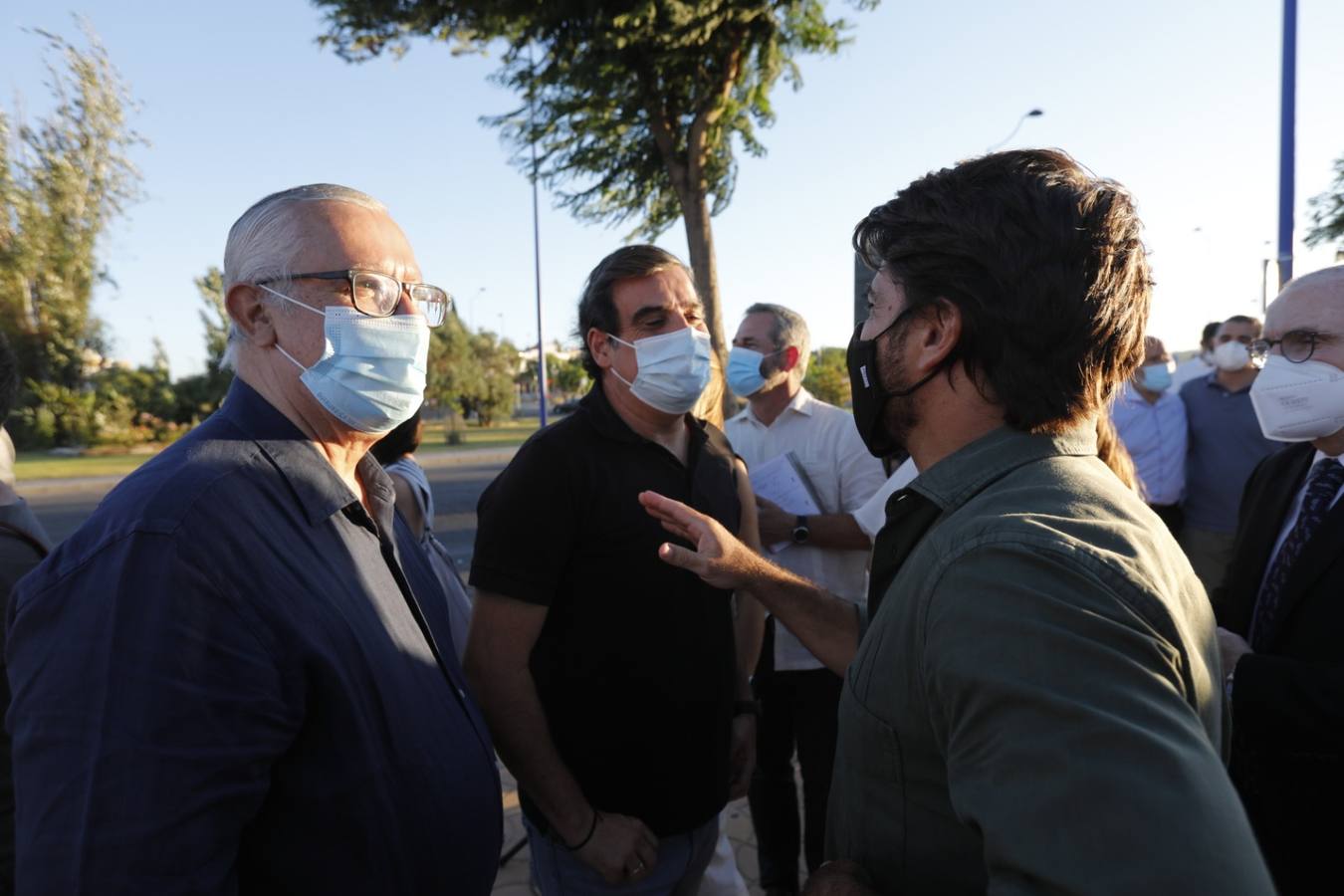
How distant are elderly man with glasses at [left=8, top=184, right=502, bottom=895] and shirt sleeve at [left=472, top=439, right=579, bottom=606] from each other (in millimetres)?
312

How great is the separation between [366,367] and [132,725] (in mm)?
751

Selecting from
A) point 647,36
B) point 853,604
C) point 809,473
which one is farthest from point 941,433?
point 647,36

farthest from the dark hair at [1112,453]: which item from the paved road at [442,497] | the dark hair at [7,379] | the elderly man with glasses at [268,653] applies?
the paved road at [442,497]

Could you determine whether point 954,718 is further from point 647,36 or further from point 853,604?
point 647,36

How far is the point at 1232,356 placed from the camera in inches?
193

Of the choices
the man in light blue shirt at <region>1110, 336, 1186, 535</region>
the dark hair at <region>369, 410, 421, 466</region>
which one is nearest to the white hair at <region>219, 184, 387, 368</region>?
the dark hair at <region>369, 410, 421, 466</region>

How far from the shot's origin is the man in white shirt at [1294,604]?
70.7 inches

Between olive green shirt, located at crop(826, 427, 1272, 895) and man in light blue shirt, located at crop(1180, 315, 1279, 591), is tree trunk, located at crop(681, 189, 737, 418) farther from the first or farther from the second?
olive green shirt, located at crop(826, 427, 1272, 895)

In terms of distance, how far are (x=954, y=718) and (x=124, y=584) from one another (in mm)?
1042

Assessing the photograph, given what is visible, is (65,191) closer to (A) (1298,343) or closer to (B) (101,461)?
(B) (101,461)

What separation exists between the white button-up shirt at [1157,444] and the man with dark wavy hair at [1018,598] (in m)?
4.24

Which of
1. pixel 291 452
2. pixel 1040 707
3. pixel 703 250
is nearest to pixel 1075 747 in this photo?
pixel 1040 707

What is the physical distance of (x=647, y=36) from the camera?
370 inches

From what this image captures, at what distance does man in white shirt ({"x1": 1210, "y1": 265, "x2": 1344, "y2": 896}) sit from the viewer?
5.89 feet
